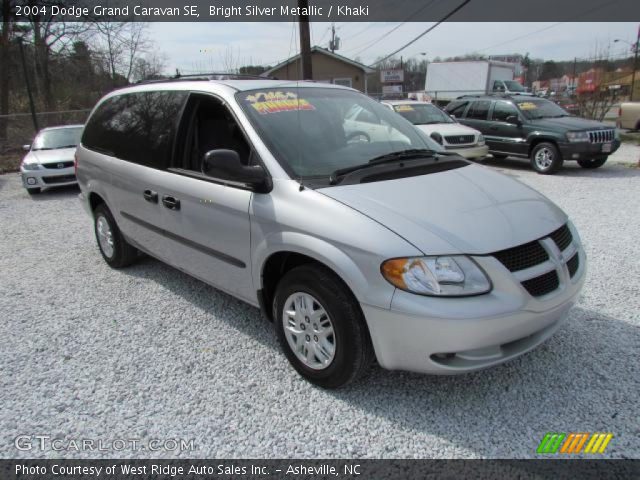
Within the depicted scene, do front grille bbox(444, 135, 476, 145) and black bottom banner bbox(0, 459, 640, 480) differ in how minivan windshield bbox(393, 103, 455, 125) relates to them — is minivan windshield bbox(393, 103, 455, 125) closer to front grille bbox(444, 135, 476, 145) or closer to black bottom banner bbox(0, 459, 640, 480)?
front grille bbox(444, 135, 476, 145)

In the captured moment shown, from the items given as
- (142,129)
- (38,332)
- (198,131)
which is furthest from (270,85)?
(38,332)

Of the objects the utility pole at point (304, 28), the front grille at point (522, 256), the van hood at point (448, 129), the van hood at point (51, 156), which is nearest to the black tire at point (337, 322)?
the front grille at point (522, 256)

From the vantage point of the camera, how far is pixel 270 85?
3.59 metres

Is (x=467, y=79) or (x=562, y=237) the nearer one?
(x=562, y=237)

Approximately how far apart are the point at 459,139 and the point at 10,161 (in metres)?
14.2

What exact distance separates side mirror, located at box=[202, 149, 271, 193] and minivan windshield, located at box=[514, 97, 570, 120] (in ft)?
32.2

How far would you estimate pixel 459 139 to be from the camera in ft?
33.5

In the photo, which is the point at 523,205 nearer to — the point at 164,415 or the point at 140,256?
the point at 164,415

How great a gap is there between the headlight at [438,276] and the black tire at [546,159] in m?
9.19

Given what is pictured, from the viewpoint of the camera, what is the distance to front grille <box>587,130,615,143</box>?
390 inches

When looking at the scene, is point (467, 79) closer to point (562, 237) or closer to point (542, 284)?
point (562, 237)

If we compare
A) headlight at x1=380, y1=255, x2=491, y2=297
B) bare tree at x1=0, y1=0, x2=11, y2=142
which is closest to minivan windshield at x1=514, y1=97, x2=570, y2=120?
headlight at x1=380, y1=255, x2=491, y2=297

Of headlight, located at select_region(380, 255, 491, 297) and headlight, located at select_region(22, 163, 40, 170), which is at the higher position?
headlight, located at select_region(380, 255, 491, 297)

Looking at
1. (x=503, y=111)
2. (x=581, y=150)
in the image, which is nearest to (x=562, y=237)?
(x=581, y=150)
